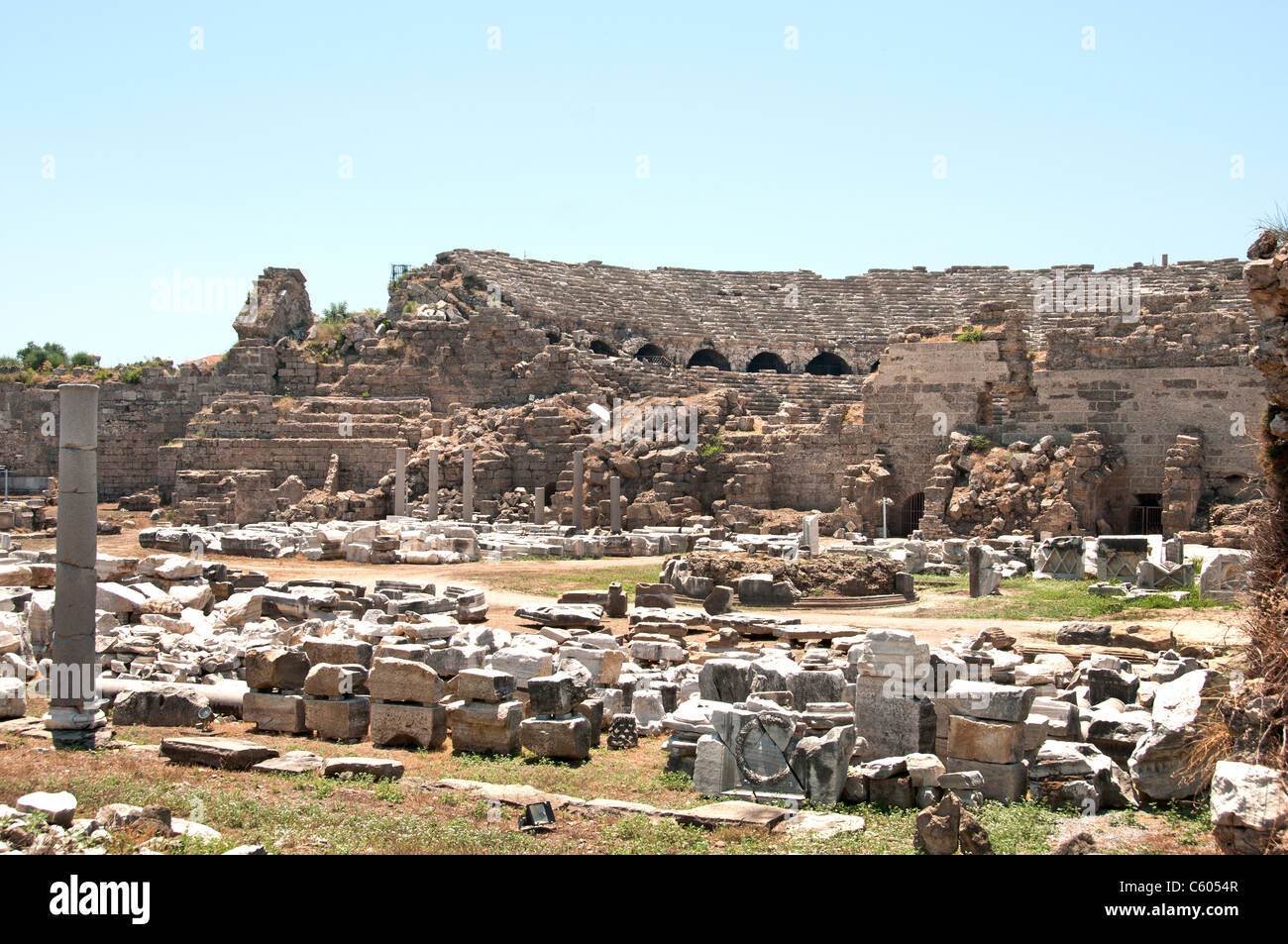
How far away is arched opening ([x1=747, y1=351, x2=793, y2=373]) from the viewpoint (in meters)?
45.1

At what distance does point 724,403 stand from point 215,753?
28668 mm

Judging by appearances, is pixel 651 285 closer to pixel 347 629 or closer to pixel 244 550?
pixel 244 550

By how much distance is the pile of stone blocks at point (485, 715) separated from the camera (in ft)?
33.4

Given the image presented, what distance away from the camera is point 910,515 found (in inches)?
1207

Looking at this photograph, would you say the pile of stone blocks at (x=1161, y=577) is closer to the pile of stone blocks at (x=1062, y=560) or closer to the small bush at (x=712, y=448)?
the pile of stone blocks at (x=1062, y=560)

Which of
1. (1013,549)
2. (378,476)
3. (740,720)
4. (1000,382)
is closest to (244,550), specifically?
(378,476)

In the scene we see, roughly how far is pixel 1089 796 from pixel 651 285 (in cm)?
4128

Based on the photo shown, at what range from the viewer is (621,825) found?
7.74 m

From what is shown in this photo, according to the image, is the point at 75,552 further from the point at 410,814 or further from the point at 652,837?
the point at 652,837

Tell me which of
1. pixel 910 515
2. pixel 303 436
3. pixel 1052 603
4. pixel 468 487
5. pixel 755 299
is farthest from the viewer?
pixel 755 299

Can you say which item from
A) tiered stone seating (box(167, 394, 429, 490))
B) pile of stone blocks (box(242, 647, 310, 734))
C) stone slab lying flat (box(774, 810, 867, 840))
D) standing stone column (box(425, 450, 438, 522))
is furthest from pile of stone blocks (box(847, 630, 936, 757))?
tiered stone seating (box(167, 394, 429, 490))

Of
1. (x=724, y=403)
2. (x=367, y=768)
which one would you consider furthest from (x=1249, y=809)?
(x=724, y=403)

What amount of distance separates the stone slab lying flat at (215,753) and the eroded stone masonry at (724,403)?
733 inches

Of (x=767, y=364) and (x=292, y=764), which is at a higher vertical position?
(x=767, y=364)
